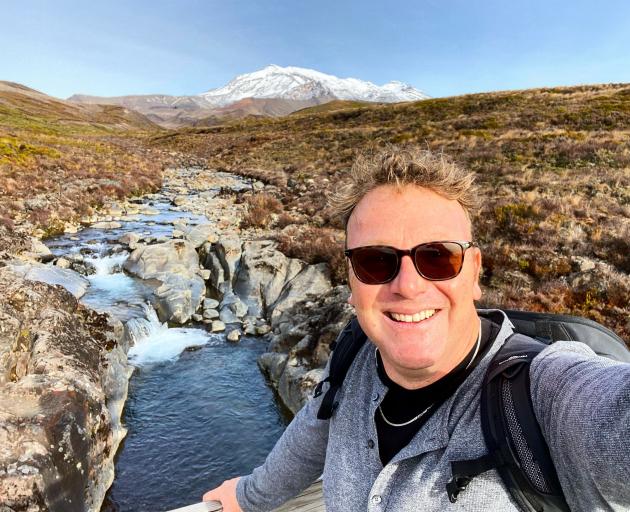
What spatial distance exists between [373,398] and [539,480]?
737 mm

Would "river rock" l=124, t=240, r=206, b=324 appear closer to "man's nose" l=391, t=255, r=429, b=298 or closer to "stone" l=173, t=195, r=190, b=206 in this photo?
"stone" l=173, t=195, r=190, b=206

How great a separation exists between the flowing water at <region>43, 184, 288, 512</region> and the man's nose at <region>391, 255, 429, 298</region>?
639 cm

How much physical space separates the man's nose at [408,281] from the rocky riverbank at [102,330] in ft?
15.7

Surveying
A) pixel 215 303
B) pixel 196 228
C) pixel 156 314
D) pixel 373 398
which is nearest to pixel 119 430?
pixel 156 314

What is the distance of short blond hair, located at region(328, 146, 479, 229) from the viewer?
185 centimetres

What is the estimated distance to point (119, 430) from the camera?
24.9 ft

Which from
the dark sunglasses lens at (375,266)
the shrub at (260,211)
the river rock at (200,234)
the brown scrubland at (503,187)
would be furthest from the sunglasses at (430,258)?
the shrub at (260,211)

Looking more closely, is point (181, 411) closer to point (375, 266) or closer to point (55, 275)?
point (55, 275)

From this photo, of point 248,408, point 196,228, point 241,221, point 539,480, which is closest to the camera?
point 539,480

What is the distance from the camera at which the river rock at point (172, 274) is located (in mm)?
12539

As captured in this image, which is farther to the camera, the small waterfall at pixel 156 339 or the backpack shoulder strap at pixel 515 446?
the small waterfall at pixel 156 339

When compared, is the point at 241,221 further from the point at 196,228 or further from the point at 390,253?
the point at 390,253

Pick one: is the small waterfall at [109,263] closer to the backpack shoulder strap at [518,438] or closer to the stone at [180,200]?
the stone at [180,200]

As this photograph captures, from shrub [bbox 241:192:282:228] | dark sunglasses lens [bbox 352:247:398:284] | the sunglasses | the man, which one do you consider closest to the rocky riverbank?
shrub [bbox 241:192:282:228]
